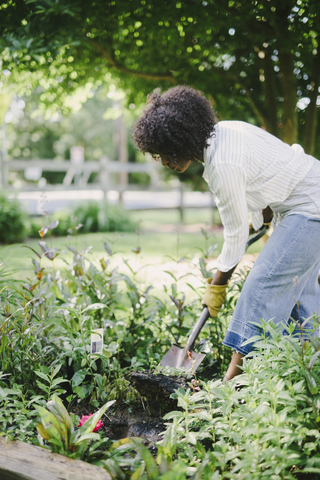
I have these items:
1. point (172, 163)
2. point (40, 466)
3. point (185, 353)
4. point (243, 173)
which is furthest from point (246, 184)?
point (40, 466)

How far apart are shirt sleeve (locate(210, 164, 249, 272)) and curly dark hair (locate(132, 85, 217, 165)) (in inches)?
6.8

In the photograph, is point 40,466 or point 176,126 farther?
point 176,126

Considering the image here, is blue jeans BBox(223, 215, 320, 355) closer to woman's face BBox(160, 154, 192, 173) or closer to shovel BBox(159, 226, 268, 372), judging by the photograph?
shovel BBox(159, 226, 268, 372)

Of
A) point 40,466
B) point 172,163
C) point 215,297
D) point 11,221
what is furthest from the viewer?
point 11,221

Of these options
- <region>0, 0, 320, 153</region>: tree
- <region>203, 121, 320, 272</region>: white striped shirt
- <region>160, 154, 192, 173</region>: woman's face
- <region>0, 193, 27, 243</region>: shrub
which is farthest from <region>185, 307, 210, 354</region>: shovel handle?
<region>0, 193, 27, 243</region>: shrub

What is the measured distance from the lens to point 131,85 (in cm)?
444

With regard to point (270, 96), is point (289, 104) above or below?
below

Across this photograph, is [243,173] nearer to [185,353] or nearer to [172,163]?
[172,163]

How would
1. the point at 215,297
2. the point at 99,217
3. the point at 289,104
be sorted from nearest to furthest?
1. the point at 215,297
2. the point at 289,104
3. the point at 99,217

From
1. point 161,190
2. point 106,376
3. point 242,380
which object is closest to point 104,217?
point 106,376

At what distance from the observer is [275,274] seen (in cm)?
180

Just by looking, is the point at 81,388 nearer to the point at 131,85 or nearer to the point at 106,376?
the point at 106,376

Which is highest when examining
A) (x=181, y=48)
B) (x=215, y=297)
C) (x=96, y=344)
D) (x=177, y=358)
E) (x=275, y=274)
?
(x=181, y=48)

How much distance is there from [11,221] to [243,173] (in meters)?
5.81
